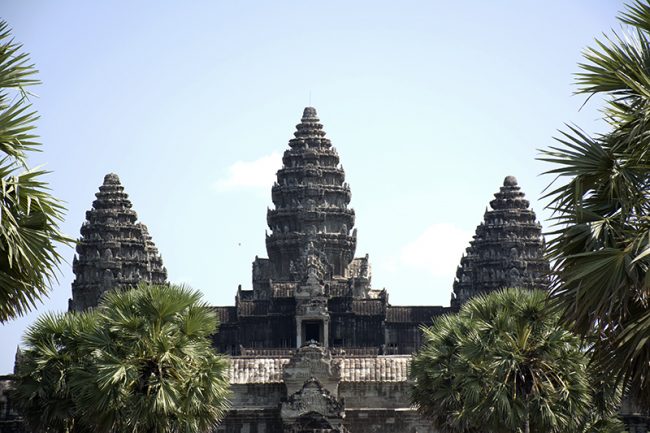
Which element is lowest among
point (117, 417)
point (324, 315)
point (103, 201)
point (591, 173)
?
point (117, 417)

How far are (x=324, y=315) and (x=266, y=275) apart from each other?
17761 mm

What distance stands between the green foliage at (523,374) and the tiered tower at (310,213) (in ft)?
280

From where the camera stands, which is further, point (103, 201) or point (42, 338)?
point (103, 201)

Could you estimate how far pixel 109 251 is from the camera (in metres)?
132

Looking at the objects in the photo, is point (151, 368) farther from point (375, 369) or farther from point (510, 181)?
Result: point (510, 181)

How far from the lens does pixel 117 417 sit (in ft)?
135

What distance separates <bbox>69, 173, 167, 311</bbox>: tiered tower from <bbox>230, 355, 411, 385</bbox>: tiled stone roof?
5161cm

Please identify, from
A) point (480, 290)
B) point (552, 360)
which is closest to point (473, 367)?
point (552, 360)

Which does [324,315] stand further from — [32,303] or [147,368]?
[32,303]

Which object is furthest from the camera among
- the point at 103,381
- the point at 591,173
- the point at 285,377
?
the point at 285,377

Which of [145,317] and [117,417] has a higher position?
[145,317]

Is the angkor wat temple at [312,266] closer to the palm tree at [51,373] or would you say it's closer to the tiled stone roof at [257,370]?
the tiled stone roof at [257,370]

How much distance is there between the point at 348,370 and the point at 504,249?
6603cm

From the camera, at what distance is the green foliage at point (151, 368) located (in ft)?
135
